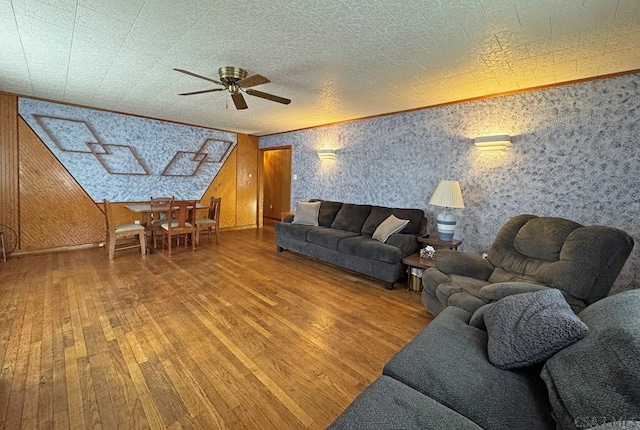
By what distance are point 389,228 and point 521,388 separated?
2.72 meters

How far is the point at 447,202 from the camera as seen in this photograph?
11.0 feet

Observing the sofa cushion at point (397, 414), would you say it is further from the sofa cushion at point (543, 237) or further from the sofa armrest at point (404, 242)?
the sofa armrest at point (404, 242)

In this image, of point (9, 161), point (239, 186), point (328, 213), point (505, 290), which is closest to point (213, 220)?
point (239, 186)

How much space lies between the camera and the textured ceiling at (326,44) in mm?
1839

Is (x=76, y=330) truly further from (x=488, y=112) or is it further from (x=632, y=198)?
(x=632, y=198)

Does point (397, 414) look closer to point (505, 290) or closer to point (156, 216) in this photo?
point (505, 290)

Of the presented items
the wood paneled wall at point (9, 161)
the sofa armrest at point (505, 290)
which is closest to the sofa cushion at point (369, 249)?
the sofa armrest at point (505, 290)

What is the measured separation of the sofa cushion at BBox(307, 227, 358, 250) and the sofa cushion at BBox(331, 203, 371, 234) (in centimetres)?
13

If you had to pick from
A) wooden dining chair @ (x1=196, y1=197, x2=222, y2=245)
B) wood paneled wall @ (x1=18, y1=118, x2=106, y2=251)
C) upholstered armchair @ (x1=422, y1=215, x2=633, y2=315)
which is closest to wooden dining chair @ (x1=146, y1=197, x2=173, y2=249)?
wooden dining chair @ (x1=196, y1=197, x2=222, y2=245)

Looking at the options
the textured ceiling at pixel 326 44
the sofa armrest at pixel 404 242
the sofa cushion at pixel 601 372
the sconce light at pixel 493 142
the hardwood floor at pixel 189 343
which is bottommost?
the hardwood floor at pixel 189 343

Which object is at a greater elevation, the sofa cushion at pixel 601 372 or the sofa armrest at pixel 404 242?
the sofa cushion at pixel 601 372

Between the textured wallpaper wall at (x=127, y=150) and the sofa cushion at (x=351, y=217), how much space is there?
356 cm

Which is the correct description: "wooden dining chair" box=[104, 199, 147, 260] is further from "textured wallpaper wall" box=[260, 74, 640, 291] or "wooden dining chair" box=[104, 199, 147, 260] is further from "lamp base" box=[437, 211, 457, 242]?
"lamp base" box=[437, 211, 457, 242]

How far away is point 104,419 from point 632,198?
454 centimetres
